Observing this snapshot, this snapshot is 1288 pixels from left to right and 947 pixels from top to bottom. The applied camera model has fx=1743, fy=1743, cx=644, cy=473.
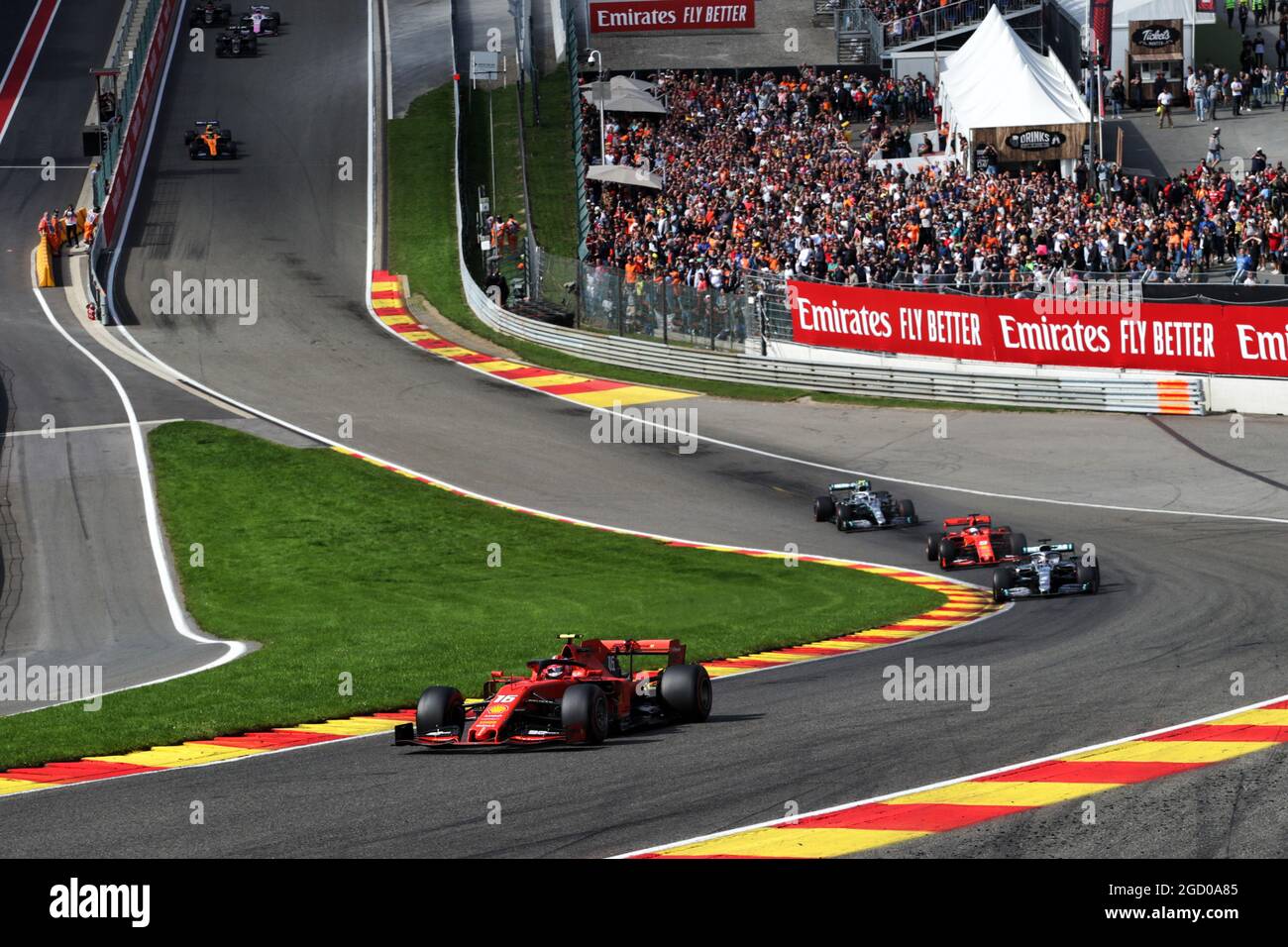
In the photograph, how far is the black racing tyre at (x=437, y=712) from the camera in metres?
14.0

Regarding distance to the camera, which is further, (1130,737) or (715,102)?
(715,102)

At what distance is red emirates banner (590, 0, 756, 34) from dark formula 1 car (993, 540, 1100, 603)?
41.4 m

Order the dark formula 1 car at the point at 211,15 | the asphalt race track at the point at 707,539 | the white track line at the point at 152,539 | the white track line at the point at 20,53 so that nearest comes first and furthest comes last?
the asphalt race track at the point at 707,539 → the white track line at the point at 152,539 → the white track line at the point at 20,53 → the dark formula 1 car at the point at 211,15

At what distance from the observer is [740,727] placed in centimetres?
1455

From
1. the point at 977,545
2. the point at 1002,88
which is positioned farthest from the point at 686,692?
the point at 1002,88

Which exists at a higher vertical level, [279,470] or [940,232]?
[940,232]

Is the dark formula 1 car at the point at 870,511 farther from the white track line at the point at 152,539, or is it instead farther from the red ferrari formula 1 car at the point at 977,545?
the white track line at the point at 152,539

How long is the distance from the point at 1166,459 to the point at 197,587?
17933mm

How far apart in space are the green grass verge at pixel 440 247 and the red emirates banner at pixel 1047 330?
153 cm

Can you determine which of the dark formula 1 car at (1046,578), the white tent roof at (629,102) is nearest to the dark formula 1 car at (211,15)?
the white tent roof at (629,102)
